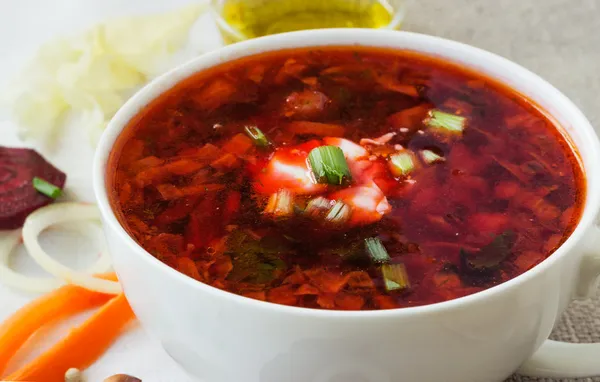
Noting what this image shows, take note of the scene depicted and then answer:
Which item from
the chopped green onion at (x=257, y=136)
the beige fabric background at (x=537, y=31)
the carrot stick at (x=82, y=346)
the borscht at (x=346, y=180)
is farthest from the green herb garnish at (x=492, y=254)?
the beige fabric background at (x=537, y=31)

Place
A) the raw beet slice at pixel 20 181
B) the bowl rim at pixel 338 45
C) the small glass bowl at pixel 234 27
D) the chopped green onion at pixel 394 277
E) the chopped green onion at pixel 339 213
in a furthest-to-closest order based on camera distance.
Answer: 1. the small glass bowl at pixel 234 27
2. the raw beet slice at pixel 20 181
3. the chopped green onion at pixel 339 213
4. the chopped green onion at pixel 394 277
5. the bowl rim at pixel 338 45

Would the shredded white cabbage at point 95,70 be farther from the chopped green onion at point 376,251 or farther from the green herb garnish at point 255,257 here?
the chopped green onion at point 376,251

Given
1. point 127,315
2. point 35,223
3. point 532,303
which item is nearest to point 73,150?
point 35,223

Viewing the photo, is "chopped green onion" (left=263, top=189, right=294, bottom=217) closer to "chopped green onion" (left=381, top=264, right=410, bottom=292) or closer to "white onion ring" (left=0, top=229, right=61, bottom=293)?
"chopped green onion" (left=381, top=264, right=410, bottom=292)

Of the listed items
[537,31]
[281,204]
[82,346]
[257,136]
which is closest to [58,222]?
[82,346]

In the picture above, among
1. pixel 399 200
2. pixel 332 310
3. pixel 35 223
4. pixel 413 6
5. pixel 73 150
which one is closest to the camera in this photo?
pixel 332 310

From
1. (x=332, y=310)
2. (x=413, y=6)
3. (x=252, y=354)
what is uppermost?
(x=332, y=310)

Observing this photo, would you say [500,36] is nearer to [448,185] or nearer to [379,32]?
[379,32]
